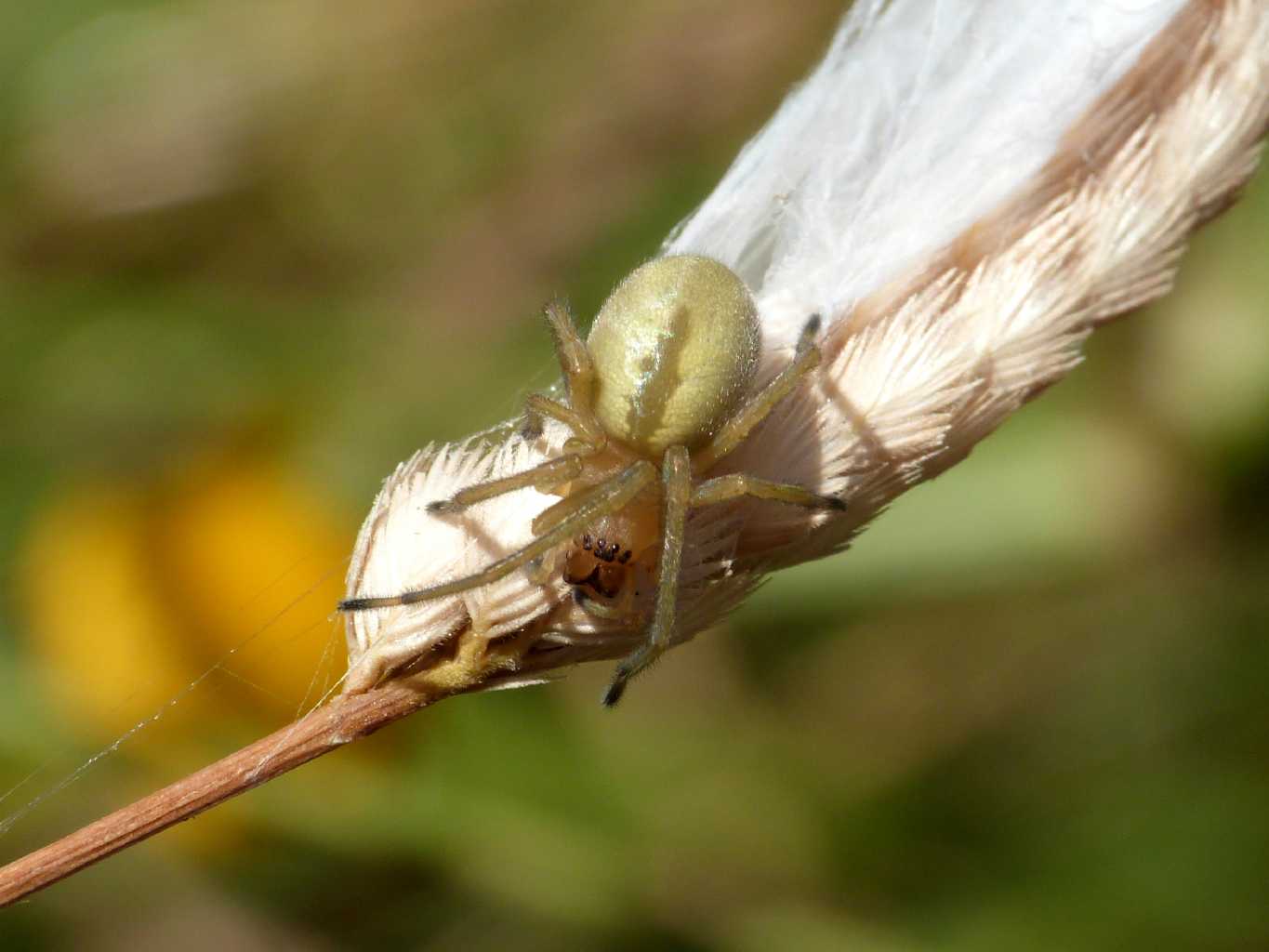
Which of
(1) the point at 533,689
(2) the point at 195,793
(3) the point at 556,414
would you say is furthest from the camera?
(1) the point at 533,689

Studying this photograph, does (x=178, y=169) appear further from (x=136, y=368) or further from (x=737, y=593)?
(x=737, y=593)

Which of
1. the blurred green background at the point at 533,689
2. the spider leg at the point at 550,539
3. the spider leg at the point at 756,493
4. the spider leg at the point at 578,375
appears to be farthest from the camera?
the blurred green background at the point at 533,689

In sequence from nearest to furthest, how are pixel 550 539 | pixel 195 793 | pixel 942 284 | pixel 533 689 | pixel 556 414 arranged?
1. pixel 195 793
2. pixel 550 539
3. pixel 942 284
4. pixel 556 414
5. pixel 533 689

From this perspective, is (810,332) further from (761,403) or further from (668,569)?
(668,569)

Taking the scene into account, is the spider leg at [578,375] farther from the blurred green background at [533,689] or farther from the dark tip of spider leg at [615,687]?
the blurred green background at [533,689]

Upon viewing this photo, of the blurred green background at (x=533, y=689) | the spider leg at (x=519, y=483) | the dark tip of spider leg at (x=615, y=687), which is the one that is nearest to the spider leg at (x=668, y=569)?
the dark tip of spider leg at (x=615, y=687)

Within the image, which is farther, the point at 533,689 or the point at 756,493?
the point at 533,689

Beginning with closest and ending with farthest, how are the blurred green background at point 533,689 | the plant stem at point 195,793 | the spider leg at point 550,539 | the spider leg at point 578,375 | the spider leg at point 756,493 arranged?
the plant stem at point 195,793
the spider leg at point 550,539
the spider leg at point 756,493
the spider leg at point 578,375
the blurred green background at point 533,689

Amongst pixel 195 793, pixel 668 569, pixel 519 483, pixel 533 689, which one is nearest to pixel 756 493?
pixel 668 569

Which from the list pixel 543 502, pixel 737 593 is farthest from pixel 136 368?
pixel 737 593
